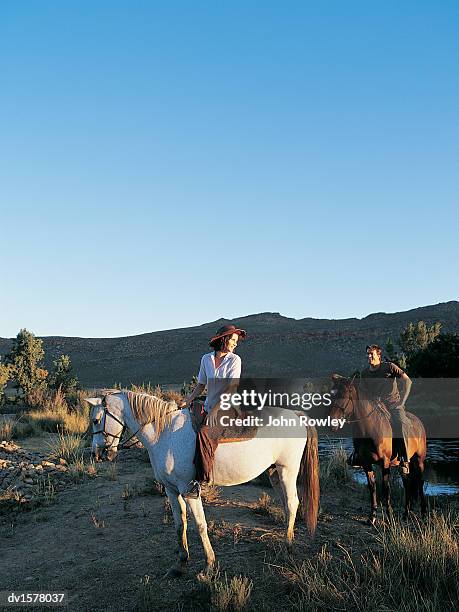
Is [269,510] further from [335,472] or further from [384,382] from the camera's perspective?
[335,472]

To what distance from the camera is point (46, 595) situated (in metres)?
6.12

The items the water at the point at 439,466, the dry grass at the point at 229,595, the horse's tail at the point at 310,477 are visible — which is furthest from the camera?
the water at the point at 439,466

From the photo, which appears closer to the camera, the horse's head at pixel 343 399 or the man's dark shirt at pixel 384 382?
the horse's head at pixel 343 399

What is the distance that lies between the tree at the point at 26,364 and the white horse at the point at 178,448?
629 inches

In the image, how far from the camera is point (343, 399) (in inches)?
332

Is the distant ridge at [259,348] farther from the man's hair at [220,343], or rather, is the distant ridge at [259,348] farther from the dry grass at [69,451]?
the man's hair at [220,343]

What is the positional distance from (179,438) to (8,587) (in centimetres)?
258

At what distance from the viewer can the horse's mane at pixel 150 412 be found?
6438 mm

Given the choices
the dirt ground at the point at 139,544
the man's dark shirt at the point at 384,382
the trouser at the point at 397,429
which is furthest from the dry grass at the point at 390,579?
the man's dark shirt at the point at 384,382

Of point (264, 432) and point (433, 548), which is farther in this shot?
point (264, 432)

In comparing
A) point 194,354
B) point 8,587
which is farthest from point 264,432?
point 194,354

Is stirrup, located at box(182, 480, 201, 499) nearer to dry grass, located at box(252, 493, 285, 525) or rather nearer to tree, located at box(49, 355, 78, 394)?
dry grass, located at box(252, 493, 285, 525)

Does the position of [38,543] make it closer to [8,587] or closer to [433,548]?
[8,587]

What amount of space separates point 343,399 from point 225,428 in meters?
2.71
